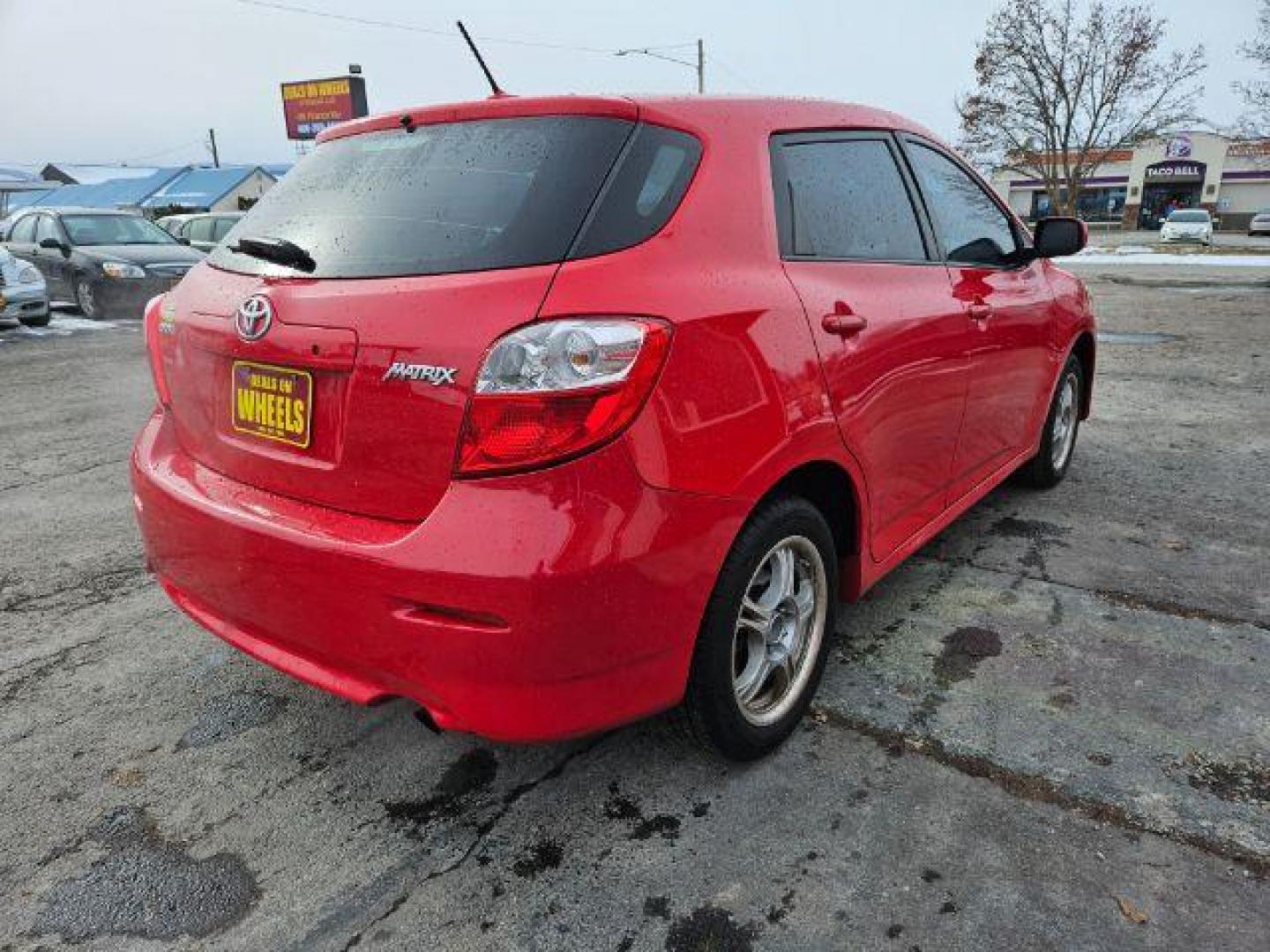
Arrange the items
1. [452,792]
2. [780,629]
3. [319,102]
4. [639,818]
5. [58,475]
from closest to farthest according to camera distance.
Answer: [639,818] → [452,792] → [780,629] → [58,475] → [319,102]

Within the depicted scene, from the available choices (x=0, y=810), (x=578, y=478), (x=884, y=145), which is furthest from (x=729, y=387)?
(x=0, y=810)

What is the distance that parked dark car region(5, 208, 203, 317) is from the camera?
12328mm

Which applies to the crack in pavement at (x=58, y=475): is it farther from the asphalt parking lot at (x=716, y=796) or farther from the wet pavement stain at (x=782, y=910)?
the wet pavement stain at (x=782, y=910)

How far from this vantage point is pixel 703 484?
6.23 feet

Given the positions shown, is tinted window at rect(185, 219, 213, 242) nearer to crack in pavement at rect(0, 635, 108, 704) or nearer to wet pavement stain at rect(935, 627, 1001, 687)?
crack in pavement at rect(0, 635, 108, 704)

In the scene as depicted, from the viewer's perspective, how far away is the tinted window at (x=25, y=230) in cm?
1359

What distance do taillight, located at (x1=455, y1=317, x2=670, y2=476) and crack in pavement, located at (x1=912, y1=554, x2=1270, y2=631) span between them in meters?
2.32

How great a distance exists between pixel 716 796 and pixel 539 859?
0.47m

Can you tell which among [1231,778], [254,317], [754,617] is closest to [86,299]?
[254,317]

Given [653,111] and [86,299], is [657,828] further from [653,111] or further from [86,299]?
[86,299]

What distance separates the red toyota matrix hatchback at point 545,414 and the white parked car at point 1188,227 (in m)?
39.6

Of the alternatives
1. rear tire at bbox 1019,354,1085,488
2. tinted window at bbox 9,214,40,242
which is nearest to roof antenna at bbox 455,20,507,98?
rear tire at bbox 1019,354,1085,488

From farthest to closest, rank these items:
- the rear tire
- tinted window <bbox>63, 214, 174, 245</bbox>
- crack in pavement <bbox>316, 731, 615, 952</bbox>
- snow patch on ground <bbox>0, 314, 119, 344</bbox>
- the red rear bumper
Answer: tinted window <bbox>63, 214, 174, 245</bbox> < snow patch on ground <bbox>0, 314, 119, 344</bbox> < the rear tire < crack in pavement <bbox>316, 731, 615, 952</bbox> < the red rear bumper

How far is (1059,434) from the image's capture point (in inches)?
177
